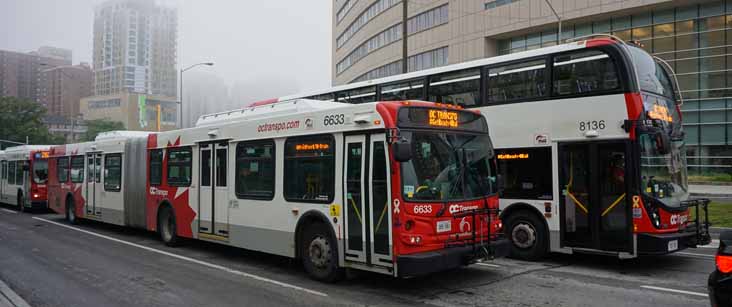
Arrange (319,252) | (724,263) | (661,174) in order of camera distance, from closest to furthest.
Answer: (724,263) → (319,252) → (661,174)

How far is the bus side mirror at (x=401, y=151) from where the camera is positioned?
7191mm

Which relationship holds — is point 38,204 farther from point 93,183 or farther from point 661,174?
point 661,174

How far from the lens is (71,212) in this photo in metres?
18.7

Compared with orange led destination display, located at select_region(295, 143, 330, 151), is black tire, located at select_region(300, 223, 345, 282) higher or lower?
lower

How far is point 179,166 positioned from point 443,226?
7.56 m

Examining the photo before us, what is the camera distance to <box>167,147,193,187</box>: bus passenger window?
12.5 metres

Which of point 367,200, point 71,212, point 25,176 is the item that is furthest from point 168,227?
point 25,176

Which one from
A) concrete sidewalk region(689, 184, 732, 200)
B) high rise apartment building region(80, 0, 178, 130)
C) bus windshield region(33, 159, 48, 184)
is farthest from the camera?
high rise apartment building region(80, 0, 178, 130)

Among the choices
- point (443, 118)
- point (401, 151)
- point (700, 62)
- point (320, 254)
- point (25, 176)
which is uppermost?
point (700, 62)

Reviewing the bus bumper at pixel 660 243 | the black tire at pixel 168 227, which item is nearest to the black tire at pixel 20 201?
the black tire at pixel 168 227

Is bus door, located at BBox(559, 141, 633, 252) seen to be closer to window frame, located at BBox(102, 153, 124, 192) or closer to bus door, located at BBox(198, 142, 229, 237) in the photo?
bus door, located at BBox(198, 142, 229, 237)

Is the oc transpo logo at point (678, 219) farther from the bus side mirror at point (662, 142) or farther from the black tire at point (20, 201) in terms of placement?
the black tire at point (20, 201)

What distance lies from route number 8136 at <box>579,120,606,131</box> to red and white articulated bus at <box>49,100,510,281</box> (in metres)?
2.20

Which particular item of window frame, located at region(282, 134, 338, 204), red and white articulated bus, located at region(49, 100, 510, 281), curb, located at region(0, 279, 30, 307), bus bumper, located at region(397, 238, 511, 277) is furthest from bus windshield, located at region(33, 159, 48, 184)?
bus bumper, located at region(397, 238, 511, 277)
